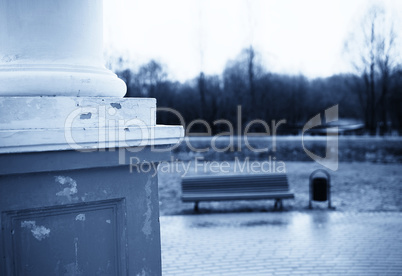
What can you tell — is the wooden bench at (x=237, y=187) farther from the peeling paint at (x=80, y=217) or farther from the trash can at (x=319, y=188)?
the peeling paint at (x=80, y=217)

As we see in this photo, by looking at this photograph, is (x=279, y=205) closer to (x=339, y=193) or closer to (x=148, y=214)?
(x=339, y=193)

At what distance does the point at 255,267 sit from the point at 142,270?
357 centimetres

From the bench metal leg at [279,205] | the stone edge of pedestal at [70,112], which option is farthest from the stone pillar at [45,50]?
the bench metal leg at [279,205]

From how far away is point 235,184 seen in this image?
8.31 metres

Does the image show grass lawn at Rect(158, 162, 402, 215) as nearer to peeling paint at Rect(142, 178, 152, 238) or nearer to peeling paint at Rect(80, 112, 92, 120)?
peeling paint at Rect(142, 178, 152, 238)

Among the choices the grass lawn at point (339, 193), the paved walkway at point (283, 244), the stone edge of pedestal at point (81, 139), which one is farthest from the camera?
the grass lawn at point (339, 193)

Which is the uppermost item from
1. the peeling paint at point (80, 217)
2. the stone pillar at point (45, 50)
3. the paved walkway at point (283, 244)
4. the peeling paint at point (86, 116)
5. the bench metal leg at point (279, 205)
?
the stone pillar at point (45, 50)

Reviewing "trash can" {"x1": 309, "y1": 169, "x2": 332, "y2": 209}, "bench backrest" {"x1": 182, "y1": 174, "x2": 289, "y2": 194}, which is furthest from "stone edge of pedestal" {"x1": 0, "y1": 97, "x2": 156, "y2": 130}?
"trash can" {"x1": 309, "y1": 169, "x2": 332, "y2": 209}

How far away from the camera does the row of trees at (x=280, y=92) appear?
2730cm

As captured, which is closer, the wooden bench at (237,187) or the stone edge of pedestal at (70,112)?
the stone edge of pedestal at (70,112)

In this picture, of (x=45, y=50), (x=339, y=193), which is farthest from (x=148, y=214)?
(x=339, y=193)

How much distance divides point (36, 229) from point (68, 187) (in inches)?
9.4

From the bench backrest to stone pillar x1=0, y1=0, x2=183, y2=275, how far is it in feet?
21.1

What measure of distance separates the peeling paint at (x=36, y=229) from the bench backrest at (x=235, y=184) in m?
6.64
